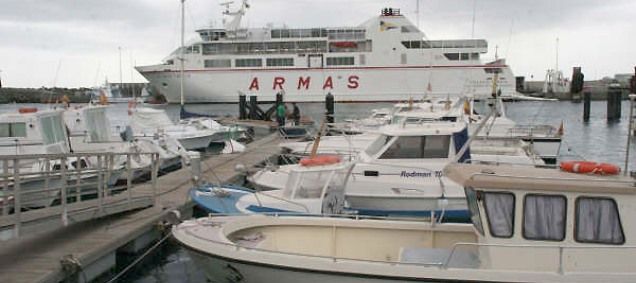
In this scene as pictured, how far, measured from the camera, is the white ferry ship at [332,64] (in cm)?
7169

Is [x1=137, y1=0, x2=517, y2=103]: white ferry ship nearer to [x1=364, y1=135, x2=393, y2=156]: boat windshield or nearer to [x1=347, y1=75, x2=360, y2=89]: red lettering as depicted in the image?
[x1=347, y1=75, x2=360, y2=89]: red lettering

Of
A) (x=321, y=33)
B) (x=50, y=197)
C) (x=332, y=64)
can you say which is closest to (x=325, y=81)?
(x=332, y=64)

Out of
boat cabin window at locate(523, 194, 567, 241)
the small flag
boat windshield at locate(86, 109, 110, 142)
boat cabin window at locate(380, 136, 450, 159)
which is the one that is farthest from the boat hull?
the small flag

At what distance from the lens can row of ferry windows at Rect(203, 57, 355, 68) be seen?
2842 inches

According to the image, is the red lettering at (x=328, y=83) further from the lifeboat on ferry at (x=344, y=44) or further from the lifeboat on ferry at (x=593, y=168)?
the lifeboat on ferry at (x=593, y=168)

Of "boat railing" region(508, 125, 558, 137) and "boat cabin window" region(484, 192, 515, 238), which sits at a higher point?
"boat cabin window" region(484, 192, 515, 238)

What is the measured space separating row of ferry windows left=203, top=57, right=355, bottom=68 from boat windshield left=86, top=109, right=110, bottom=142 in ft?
175

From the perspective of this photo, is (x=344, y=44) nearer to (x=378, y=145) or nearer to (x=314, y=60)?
(x=314, y=60)

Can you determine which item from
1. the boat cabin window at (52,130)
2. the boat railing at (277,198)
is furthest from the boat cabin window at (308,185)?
the boat cabin window at (52,130)

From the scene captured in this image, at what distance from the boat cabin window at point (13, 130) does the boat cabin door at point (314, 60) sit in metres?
58.4

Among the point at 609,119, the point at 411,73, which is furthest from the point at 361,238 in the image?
the point at 411,73

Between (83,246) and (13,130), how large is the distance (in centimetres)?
636

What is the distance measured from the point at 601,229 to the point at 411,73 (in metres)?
65.9

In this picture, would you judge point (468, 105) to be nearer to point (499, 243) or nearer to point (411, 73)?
point (499, 243)
